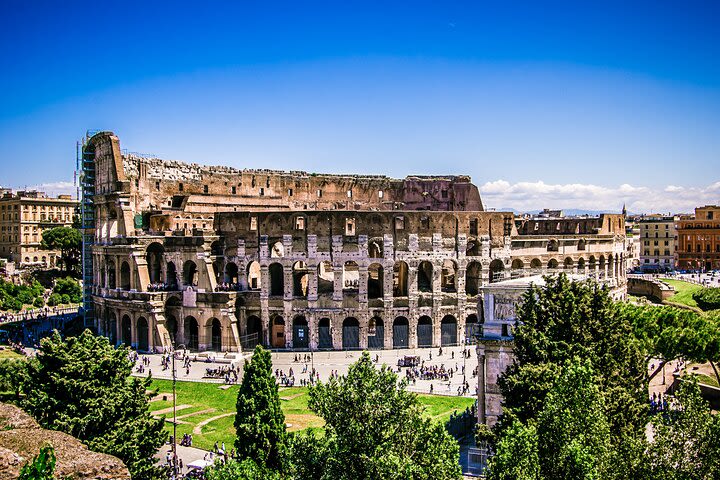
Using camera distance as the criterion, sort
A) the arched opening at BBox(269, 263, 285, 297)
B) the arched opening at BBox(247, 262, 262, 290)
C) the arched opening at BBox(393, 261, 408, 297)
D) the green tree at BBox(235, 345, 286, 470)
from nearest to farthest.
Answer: the green tree at BBox(235, 345, 286, 470)
the arched opening at BBox(269, 263, 285, 297)
the arched opening at BBox(247, 262, 262, 290)
the arched opening at BBox(393, 261, 408, 297)

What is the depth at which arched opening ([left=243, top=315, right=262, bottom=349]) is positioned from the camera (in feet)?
198

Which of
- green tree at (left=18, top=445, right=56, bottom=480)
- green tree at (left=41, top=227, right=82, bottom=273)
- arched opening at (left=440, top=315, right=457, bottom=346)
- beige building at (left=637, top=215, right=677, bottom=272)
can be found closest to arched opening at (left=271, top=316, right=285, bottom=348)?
arched opening at (left=440, top=315, right=457, bottom=346)

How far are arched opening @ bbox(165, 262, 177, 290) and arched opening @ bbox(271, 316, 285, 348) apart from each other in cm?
1032

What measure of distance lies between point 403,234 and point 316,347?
43.5 feet

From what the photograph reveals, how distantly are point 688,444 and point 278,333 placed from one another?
4441 cm

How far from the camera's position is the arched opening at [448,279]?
2557 inches

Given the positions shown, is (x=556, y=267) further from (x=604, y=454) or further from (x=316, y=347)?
(x=604, y=454)

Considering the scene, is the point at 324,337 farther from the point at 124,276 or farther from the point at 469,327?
the point at 124,276

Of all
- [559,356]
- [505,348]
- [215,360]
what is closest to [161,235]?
[215,360]

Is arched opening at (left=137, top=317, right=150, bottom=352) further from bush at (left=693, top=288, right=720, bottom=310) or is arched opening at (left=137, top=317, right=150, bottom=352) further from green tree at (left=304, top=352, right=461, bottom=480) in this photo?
bush at (left=693, top=288, right=720, bottom=310)

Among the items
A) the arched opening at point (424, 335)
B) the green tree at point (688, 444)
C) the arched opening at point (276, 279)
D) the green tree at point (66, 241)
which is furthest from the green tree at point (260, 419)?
the green tree at point (66, 241)

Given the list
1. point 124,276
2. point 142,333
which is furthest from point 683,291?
point 124,276

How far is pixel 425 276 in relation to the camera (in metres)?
66.6

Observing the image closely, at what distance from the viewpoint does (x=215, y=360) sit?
55438 mm
